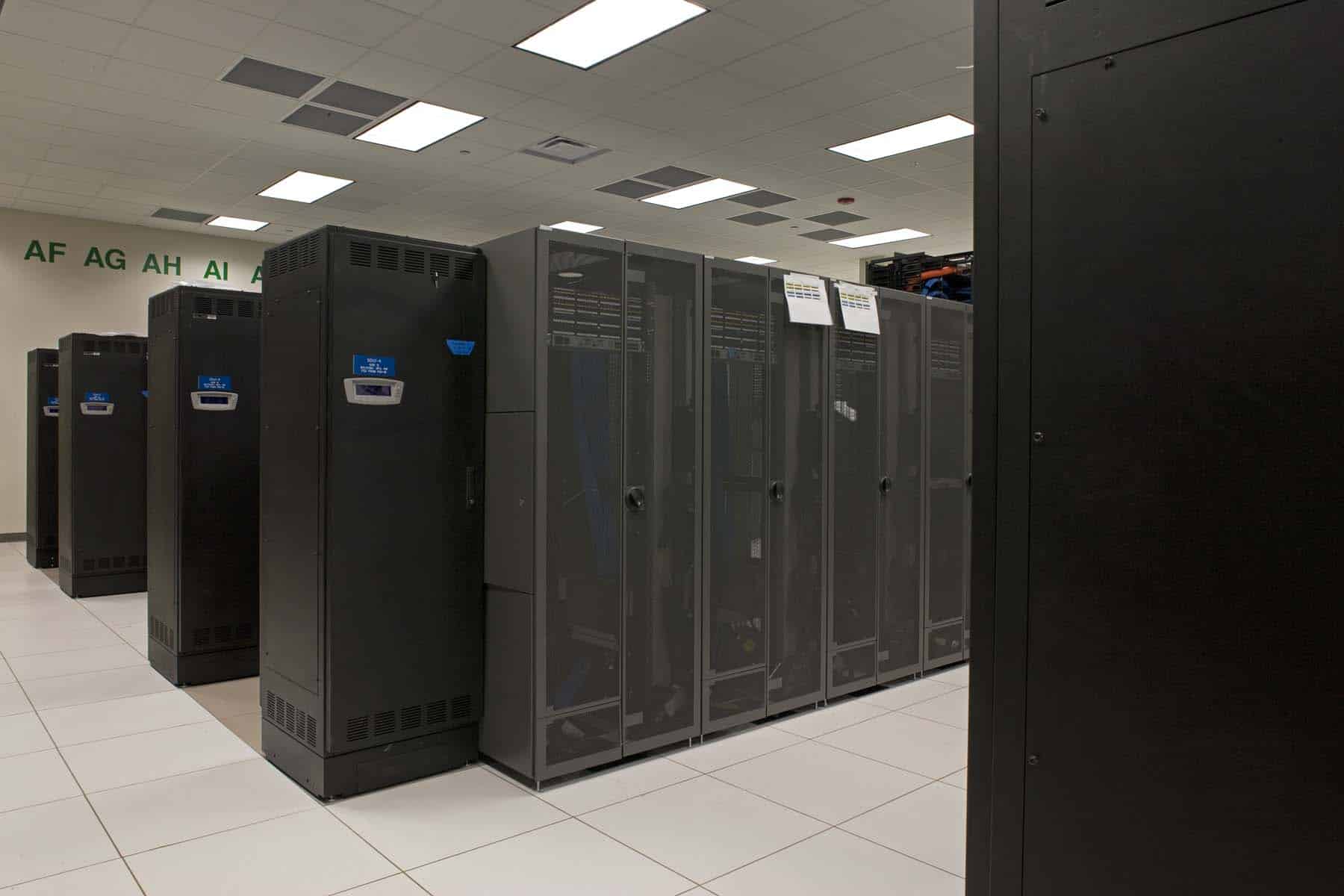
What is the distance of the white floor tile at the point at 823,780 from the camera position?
283cm

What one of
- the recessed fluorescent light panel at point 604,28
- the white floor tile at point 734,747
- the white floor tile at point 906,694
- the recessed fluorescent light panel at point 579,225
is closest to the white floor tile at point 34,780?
the white floor tile at point 734,747

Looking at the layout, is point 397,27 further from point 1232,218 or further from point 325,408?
point 1232,218

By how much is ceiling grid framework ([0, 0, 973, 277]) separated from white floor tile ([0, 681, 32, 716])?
152 inches

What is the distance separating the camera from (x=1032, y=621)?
4.13ft

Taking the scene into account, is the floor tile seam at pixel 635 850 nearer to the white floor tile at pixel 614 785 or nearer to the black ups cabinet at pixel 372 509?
the white floor tile at pixel 614 785

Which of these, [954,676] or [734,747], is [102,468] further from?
[954,676]

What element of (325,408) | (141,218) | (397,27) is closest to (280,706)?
(325,408)

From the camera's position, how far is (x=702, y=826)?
2650mm

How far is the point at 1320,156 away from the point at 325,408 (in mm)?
2666

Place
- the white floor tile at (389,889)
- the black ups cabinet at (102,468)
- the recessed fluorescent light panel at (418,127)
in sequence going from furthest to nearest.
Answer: the recessed fluorescent light panel at (418,127)
the black ups cabinet at (102,468)
the white floor tile at (389,889)

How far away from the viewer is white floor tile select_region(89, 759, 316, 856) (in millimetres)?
2572

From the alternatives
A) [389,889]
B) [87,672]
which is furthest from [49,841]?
[87,672]

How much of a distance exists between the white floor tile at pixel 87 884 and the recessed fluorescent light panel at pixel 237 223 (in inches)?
372

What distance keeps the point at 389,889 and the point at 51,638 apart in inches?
160
